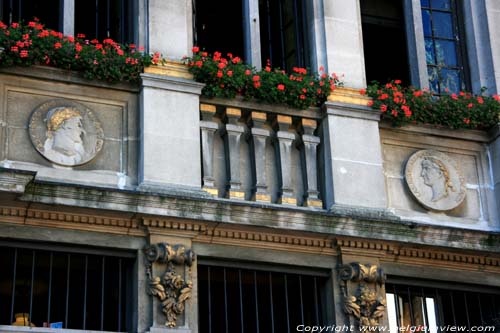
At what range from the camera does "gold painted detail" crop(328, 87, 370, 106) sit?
54.0 ft

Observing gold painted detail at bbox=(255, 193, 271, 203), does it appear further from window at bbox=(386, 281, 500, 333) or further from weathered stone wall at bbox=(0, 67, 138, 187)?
window at bbox=(386, 281, 500, 333)

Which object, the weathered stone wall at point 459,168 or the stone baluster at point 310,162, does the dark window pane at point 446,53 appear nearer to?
the weathered stone wall at point 459,168

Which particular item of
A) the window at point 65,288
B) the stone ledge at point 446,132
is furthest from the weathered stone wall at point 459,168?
the window at point 65,288

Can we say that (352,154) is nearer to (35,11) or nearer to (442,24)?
(442,24)

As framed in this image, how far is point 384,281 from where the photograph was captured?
1555cm

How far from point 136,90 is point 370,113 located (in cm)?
336

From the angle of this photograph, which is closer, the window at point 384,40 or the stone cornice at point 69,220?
the stone cornice at point 69,220

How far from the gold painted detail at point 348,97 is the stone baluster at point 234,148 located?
1.47 metres

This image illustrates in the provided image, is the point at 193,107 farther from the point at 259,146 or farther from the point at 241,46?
the point at 241,46

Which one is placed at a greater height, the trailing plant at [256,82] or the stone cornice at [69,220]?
the trailing plant at [256,82]

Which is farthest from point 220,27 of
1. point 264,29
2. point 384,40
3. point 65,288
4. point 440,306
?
point 440,306

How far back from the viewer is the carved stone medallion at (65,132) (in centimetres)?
1462

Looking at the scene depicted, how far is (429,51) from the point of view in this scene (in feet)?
60.0

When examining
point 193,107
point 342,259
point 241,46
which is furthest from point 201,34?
point 342,259
